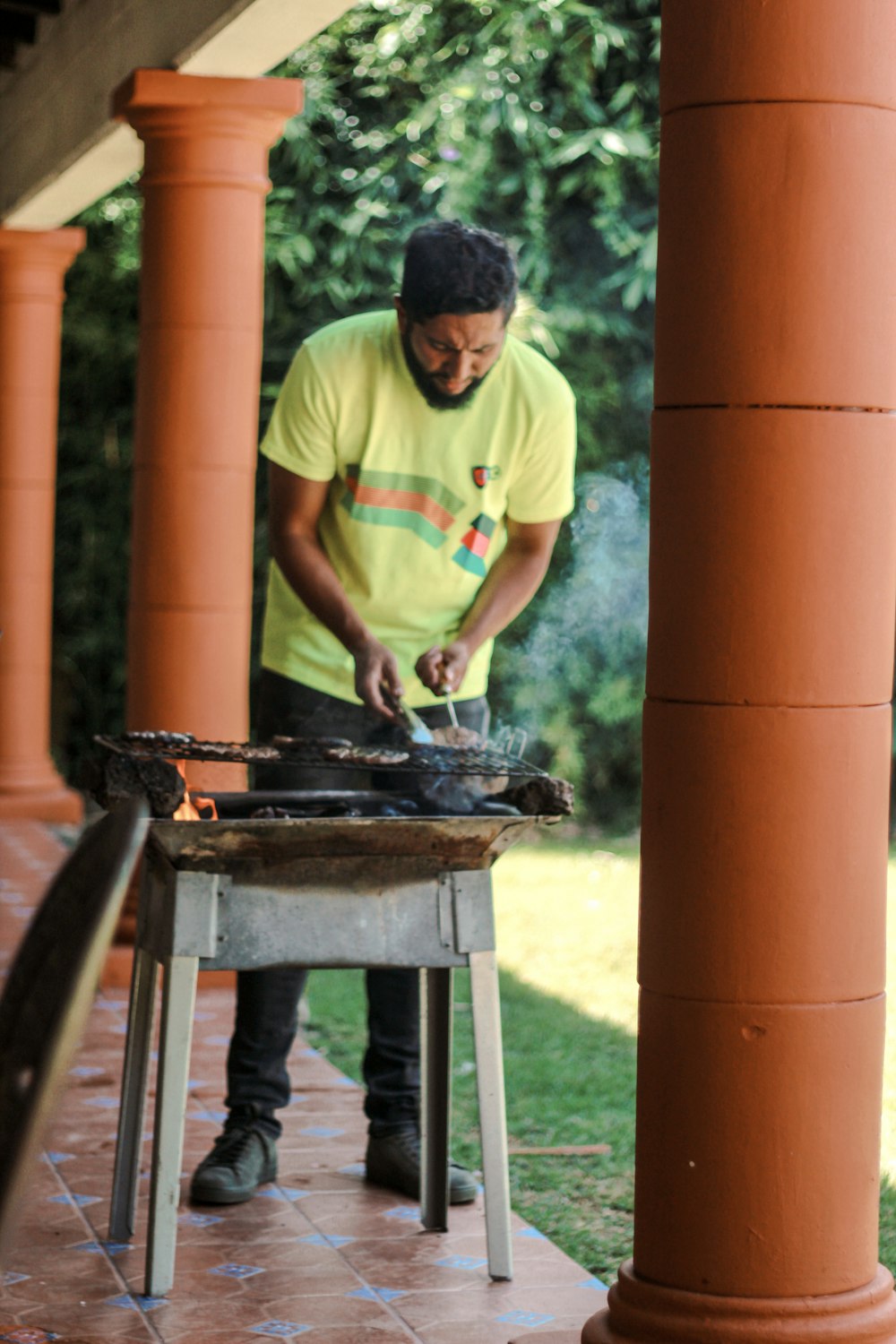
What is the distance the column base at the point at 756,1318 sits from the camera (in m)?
2.79

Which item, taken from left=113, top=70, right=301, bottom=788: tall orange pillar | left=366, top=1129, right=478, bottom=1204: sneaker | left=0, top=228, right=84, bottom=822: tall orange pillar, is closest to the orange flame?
left=366, top=1129, right=478, bottom=1204: sneaker

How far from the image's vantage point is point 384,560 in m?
4.16

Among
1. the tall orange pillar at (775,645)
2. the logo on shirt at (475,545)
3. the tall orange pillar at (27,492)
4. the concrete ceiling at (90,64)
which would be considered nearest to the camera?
the tall orange pillar at (775,645)

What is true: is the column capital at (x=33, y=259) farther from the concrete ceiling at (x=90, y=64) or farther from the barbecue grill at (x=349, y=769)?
the barbecue grill at (x=349, y=769)

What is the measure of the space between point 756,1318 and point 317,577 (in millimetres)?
1875

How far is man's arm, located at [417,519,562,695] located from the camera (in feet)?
13.3

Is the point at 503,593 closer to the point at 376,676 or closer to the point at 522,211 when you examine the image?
the point at 376,676

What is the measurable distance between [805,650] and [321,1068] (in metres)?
3.07

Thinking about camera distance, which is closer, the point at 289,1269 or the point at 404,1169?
the point at 289,1269

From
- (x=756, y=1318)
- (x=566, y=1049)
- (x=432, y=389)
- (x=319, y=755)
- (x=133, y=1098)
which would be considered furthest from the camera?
(x=566, y=1049)

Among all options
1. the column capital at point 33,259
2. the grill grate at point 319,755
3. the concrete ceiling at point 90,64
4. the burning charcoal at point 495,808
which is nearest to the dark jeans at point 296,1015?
the grill grate at point 319,755

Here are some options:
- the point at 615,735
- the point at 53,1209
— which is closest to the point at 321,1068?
the point at 53,1209

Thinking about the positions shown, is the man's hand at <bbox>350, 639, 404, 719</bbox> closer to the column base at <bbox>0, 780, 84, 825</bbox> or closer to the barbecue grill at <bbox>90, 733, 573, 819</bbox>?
the barbecue grill at <bbox>90, 733, 573, 819</bbox>

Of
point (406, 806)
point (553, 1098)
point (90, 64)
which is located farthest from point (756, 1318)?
point (90, 64)
